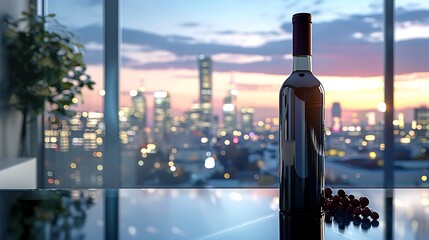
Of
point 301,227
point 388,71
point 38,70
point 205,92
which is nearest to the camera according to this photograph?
point 301,227

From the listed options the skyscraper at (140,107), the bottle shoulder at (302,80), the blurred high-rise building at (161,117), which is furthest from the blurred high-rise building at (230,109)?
the bottle shoulder at (302,80)

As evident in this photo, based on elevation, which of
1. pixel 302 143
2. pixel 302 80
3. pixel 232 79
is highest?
pixel 232 79

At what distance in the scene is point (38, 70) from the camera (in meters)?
3.33

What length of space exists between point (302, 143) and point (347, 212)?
0.55 feet

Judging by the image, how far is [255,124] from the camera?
3.66m

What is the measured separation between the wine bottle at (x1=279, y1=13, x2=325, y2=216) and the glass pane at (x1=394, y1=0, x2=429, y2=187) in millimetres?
2971

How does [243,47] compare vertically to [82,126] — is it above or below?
above

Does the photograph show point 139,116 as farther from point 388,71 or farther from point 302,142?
point 302,142

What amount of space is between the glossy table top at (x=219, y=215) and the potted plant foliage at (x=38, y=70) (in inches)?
90.6

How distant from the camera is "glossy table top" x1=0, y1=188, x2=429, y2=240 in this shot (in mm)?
705

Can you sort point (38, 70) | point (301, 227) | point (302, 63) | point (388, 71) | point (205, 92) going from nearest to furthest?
point (301, 227) → point (302, 63) → point (38, 70) → point (388, 71) → point (205, 92)

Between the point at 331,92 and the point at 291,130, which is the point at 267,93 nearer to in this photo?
the point at 331,92

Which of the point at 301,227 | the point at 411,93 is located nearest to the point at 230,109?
the point at 411,93

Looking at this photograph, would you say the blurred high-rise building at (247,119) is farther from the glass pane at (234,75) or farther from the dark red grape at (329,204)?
the dark red grape at (329,204)
